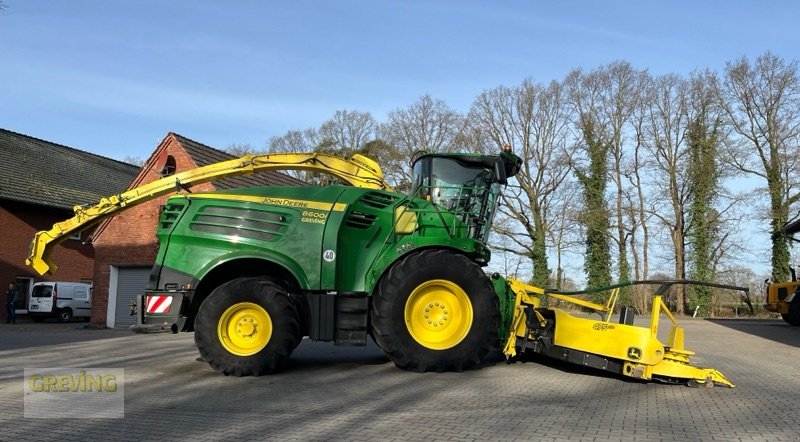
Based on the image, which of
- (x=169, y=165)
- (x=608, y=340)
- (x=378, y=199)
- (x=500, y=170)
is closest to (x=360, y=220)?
(x=378, y=199)

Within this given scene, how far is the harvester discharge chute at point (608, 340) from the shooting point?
7.76 meters

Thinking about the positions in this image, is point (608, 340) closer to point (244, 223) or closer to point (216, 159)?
point (244, 223)

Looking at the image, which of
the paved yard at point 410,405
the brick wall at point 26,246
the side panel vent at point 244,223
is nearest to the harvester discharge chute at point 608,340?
the paved yard at point 410,405

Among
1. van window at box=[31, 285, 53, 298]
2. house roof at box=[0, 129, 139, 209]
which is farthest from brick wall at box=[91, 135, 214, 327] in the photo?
house roof at box=[0, 129, 139, 209]

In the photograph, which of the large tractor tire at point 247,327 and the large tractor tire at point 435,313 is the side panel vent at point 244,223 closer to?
the large tractor tire at point 247,327

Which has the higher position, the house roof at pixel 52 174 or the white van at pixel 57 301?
the house roof at pixel 52 174

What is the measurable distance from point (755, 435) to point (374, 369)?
5.23 m

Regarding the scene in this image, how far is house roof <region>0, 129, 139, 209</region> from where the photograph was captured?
86.4ft

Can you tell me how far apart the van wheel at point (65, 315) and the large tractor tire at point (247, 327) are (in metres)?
20.3

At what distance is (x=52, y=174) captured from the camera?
95.7ft

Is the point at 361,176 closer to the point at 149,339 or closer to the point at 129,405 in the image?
the point at 129,405

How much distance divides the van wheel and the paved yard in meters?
16.3

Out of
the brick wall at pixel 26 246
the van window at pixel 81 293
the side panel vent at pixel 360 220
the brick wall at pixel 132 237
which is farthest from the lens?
the van window at pixel 81 293

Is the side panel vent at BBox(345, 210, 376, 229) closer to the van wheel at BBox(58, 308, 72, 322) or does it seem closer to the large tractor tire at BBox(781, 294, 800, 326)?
the large tractor tire at BBox(781, 294, 800, 326)
